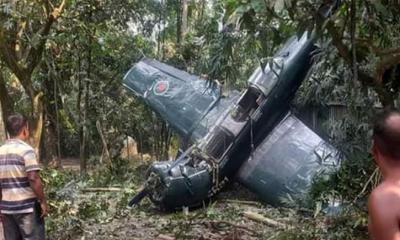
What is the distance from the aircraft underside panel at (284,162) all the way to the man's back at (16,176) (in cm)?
472

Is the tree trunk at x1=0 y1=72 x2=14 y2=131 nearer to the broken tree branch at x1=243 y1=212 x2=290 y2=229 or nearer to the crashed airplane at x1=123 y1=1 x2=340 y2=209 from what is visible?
the crashed airplane at x1=123 y1=1 x2=340 y2=209

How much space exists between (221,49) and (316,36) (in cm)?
188

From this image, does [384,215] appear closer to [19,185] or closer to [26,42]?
[19,185]

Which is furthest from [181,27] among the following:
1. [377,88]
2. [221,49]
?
[377,88]

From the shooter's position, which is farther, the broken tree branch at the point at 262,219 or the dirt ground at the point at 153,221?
the broken tree branch at the point at 262,219

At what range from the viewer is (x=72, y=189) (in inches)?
282

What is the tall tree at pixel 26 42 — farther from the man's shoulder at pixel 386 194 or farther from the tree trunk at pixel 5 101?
the man's shoulder at pixel 386 194

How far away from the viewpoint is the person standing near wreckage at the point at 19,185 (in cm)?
456

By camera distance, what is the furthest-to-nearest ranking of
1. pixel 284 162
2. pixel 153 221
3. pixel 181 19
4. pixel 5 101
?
pixel 181 19, pixel 5 101, pixel 284 162, pixel 153 221

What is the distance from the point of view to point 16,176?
4.58 meters

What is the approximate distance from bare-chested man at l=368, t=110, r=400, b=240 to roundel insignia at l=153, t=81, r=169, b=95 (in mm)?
9698

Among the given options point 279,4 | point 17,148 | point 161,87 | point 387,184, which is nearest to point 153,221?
point 17,148

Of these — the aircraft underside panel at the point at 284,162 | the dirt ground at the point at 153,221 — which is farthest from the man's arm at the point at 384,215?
the aircraft underside panel at the point at 284,162

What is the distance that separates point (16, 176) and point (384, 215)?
3382 mm
